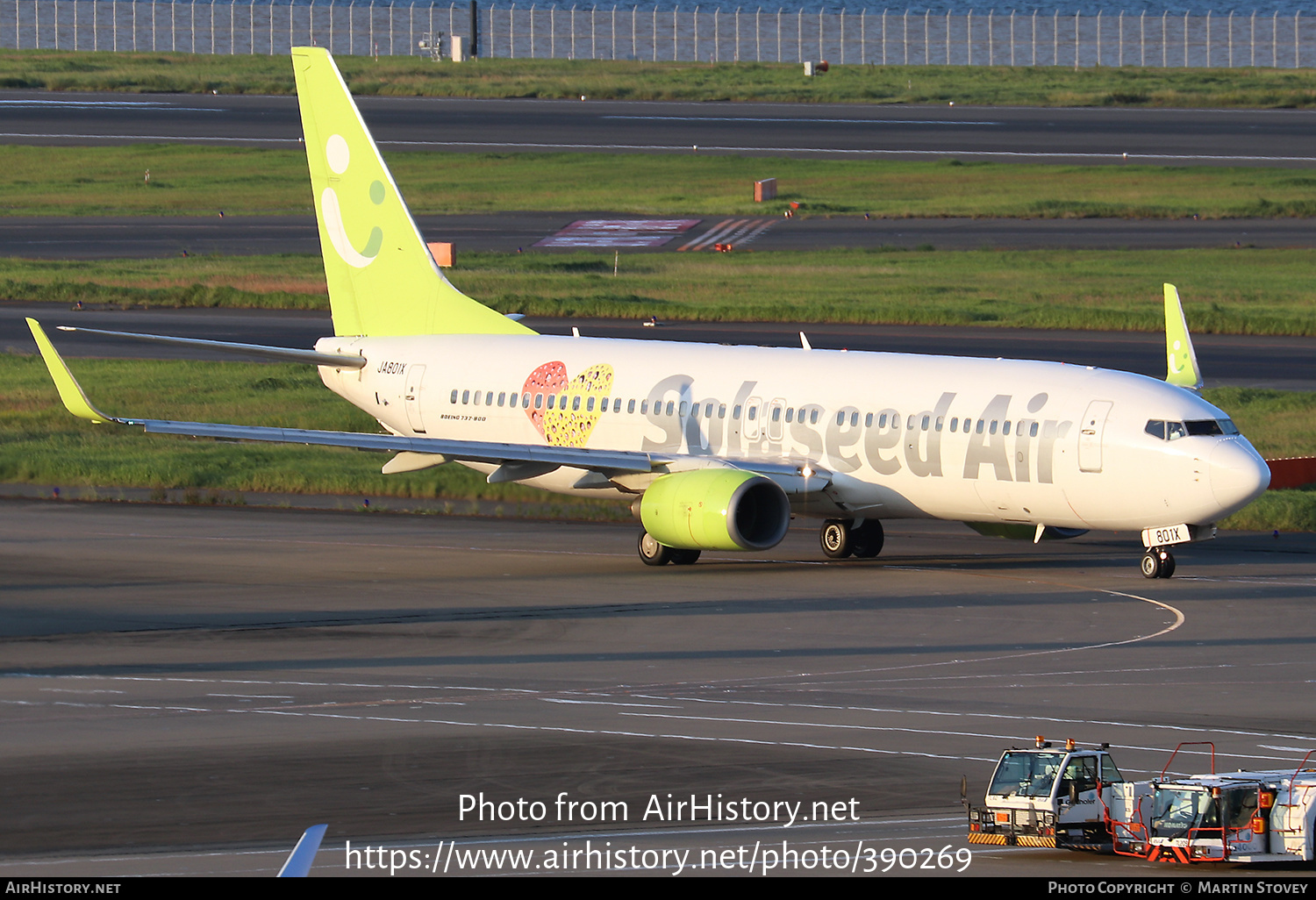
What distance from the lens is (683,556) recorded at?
130 ft

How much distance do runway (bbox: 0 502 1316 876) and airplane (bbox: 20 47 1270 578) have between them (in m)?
1.37

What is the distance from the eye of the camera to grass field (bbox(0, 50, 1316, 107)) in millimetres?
135375

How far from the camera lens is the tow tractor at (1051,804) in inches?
717

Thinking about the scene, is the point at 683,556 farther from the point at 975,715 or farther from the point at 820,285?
the point at 820,285

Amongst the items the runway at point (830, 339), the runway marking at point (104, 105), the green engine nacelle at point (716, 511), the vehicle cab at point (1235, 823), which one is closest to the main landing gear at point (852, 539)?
the green engine nacelle at point (716, 511)

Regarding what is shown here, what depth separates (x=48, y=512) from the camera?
4547 cm

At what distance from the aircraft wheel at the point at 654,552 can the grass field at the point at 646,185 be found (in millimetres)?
61599

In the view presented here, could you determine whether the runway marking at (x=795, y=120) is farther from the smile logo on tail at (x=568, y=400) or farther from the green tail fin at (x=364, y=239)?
the smile logo on tail at (x=568, y=400)

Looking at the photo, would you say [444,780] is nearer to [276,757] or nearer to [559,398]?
[276,757]

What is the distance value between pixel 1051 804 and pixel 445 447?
21.3 m

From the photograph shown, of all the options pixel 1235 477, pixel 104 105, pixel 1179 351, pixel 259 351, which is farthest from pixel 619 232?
pixel 1235 477

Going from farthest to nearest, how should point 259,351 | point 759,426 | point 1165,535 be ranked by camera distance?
point 259,351, point 759,426, point 1165,535

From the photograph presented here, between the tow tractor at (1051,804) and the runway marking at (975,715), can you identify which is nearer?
the tow tractor at (1051,804)
